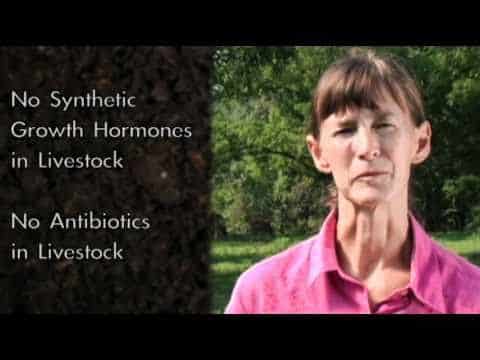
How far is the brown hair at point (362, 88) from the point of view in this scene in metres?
6.90

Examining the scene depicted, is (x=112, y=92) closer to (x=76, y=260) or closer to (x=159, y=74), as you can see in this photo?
(x=159, y=74)

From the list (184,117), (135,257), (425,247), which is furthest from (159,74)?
(425,247)

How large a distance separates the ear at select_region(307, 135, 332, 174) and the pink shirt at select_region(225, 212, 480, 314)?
0.29m

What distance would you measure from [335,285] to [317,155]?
0.80m

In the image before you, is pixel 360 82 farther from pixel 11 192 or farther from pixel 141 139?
pixel 11 192

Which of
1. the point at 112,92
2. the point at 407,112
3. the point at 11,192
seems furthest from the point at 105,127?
the point at 407,112

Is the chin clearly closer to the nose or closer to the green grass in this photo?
the nose

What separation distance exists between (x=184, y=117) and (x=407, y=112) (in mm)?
1366

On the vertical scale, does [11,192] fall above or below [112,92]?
below

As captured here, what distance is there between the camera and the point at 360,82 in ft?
22.7

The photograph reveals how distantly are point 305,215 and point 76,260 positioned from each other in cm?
145

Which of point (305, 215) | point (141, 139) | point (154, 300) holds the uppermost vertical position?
point (141, 139)

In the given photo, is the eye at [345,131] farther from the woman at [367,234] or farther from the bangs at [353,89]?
the bangs at [353,89]

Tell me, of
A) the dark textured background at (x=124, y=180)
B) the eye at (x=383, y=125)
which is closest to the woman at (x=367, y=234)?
the eye at (x=383, y=125)
